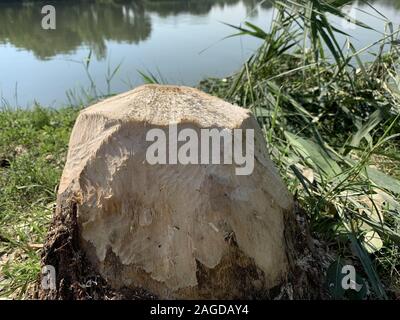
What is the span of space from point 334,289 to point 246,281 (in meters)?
0.27

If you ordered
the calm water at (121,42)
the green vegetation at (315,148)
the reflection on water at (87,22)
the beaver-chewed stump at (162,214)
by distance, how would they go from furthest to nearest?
the reflection on water at (87,22), the calm water at (121,42), the green vegetation at (315,148), the beaver-chewed stump at (162,214)

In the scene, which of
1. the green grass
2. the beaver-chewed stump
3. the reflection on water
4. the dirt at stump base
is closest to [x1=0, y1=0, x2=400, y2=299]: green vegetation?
the green grass

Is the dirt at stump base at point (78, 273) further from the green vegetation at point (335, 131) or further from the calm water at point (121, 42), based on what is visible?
the calm water at point (121, 42)

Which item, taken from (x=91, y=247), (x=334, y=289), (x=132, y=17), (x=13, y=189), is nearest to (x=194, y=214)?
(x=91, y=247)

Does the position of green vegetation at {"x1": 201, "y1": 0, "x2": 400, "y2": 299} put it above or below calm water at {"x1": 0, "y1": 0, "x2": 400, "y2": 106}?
above

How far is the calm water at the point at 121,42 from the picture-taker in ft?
12.6

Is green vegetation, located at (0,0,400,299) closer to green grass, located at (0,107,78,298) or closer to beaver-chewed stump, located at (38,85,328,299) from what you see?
green grass, located at (0,107,78,298)

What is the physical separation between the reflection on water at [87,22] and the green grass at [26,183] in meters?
2.06

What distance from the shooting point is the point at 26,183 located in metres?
1.94

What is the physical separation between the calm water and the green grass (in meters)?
0.57

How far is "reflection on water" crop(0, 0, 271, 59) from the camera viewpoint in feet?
18.2

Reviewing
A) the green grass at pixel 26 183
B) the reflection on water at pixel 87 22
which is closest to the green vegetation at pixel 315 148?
the green grass at pixel 26 183

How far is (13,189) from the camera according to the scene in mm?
1909

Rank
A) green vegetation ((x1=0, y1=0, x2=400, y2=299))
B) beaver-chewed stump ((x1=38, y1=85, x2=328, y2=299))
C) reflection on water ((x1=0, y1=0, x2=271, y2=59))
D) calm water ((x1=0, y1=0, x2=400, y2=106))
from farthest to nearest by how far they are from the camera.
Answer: reflection on water ((x1=0, y1=0, x2=271, y2=59))
calm water ((x1=0, y1=0, x2=400, y2=106))
green vegetation ((x1=0, y1=0, x2=400, y2=299))
beaver-chewed stump ((x1=38, y1=85, x2=328, y2=299))
